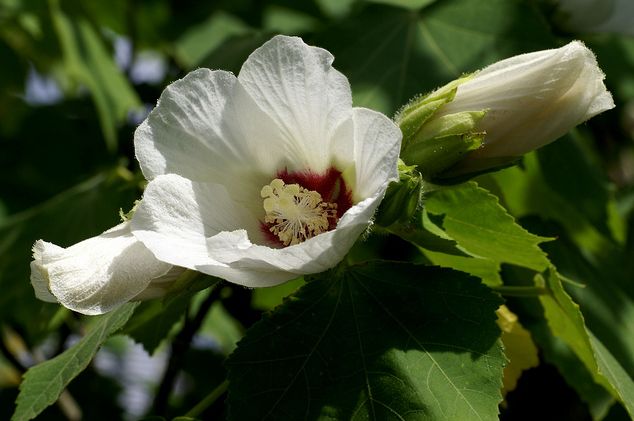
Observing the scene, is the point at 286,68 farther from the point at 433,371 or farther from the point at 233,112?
the point at 433,371

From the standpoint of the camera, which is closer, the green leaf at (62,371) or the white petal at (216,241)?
the white petal at (216,241)

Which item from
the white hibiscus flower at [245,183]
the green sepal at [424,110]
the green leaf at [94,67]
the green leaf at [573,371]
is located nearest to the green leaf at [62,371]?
the white hibiscus flower at [245,183]

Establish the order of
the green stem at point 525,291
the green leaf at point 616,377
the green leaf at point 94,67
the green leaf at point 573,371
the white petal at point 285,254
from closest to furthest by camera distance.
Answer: the white petal at point 285,254
the green leaf at point 616,377
the green stem at point 525,291
the green leaf at point 573,371
the green leaf at point 94,67

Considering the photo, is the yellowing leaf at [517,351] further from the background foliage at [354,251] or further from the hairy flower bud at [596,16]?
the hairy flower bud at [596,16]

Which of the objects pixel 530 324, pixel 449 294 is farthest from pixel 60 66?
pixel 449 294

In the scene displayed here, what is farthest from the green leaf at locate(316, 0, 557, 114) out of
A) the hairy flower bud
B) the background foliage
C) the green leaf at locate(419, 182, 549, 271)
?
the green leaf at locate(419, 182, 549, 271)

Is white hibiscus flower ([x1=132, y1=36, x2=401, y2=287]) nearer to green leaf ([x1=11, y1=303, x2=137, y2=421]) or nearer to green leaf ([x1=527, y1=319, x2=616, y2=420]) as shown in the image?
green leaf ([x1=11, y1=303, x2=137, y2=421])

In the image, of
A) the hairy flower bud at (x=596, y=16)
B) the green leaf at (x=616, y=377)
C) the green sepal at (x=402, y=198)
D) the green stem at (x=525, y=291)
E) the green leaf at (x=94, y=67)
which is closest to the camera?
the green sepal at (x=402, y=198)
